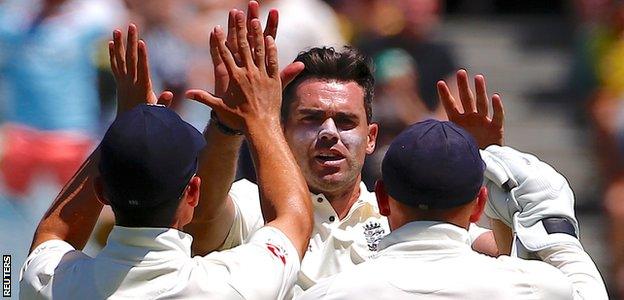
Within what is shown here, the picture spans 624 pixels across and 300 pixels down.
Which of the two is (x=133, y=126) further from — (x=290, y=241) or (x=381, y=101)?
(x=381, y=101)

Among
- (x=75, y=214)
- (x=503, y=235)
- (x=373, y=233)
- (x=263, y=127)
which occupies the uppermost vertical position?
(x=263, y=127)

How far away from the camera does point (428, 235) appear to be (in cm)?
346

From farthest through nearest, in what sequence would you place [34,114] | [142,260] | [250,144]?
[34,114] → [250,144] → [142,260]

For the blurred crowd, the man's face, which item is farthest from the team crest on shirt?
the blurred crowd

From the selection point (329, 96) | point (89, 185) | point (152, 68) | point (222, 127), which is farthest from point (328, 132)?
point (152, 68)

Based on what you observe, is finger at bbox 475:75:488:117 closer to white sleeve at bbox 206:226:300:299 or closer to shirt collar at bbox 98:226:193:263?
white sleeve at bbox 206:226:300:299

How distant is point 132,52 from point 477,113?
1043 mm

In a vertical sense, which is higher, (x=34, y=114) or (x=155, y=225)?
(x=155, y=225)

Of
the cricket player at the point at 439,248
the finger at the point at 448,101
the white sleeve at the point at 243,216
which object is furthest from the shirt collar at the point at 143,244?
the finger at the point at 448,101

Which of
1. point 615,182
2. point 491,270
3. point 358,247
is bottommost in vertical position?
point 615,182

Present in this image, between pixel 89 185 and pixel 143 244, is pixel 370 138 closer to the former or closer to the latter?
pixel 89 185

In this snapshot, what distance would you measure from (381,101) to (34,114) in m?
1.95

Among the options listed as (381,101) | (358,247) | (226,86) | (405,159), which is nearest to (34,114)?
(381,101)

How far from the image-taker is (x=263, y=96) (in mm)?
3592
